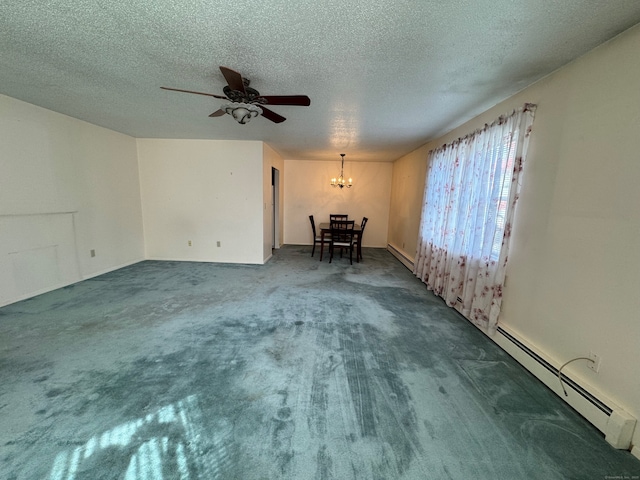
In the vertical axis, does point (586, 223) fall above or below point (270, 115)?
below

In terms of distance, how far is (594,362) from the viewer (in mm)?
1464

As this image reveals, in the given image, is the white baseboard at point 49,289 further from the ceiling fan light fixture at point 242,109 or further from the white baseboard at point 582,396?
the white baseboard at point 582,396

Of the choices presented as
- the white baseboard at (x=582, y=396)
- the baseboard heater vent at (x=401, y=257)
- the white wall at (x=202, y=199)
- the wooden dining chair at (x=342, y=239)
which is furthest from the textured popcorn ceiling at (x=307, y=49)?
the baseboard heater vent at (x=401, y=257)

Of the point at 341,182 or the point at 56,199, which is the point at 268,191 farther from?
the point at 56,199

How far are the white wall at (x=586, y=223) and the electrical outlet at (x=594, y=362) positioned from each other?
3 cm

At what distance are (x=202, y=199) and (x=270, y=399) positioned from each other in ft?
13.6

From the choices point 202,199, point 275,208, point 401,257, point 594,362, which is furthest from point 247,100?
point 401,257

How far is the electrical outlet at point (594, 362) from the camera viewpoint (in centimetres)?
144

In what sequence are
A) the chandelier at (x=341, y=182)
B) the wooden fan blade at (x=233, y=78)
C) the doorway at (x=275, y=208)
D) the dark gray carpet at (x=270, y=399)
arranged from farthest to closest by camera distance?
1. the chandelier at (x=341, y=182)
2. the doorway at (x=275, y=208)
3. the wooden fan blade at (x=233, y=78)
4. the dark gray carpet at (x=270, y=399)

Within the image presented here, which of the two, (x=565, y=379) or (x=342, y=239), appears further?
(x=342, y=239)

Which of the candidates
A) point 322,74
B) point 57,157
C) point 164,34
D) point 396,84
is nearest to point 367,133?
point 396,84

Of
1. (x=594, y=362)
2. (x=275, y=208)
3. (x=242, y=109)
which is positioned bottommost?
(x=594, y=362)

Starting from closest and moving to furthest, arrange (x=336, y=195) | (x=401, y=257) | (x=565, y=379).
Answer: (x=565, y=379)
(x=401, y=257)
(x=336, y=195)

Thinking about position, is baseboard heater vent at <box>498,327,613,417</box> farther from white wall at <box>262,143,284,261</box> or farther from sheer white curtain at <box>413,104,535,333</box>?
white wall at <box>262,143,284,261</box>
